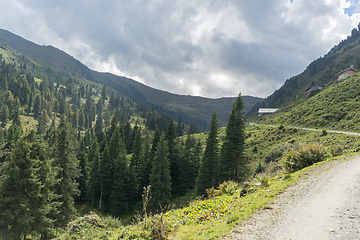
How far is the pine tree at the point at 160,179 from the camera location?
41031mm

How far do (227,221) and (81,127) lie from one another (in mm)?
187018

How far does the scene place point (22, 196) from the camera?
21.4 m

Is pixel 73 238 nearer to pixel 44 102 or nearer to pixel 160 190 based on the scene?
pixel 160 190

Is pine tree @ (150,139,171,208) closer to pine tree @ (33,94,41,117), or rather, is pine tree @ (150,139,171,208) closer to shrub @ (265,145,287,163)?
shrub @ (265,145,287,163)

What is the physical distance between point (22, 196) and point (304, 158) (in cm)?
2978

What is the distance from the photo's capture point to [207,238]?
7.47 metres

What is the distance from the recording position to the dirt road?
7.07 m

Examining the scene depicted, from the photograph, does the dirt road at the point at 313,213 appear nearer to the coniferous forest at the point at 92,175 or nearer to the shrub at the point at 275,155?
the coniferous forest at the point at 92,175

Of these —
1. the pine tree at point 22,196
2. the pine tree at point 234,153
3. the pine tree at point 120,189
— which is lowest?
the pine tree at point 120,189

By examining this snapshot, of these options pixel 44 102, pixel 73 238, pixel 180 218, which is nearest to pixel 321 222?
pixel 180 218

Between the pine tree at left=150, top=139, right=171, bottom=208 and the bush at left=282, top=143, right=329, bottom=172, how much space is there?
29.3m

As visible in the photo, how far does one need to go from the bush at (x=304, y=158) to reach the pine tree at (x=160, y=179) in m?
29.3

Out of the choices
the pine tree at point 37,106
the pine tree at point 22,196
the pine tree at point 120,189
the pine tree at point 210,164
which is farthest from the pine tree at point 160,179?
the pine tree at point 37,106

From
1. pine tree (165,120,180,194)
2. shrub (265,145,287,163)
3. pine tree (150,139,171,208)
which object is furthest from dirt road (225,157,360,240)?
pine tree (165,120,180,194)
